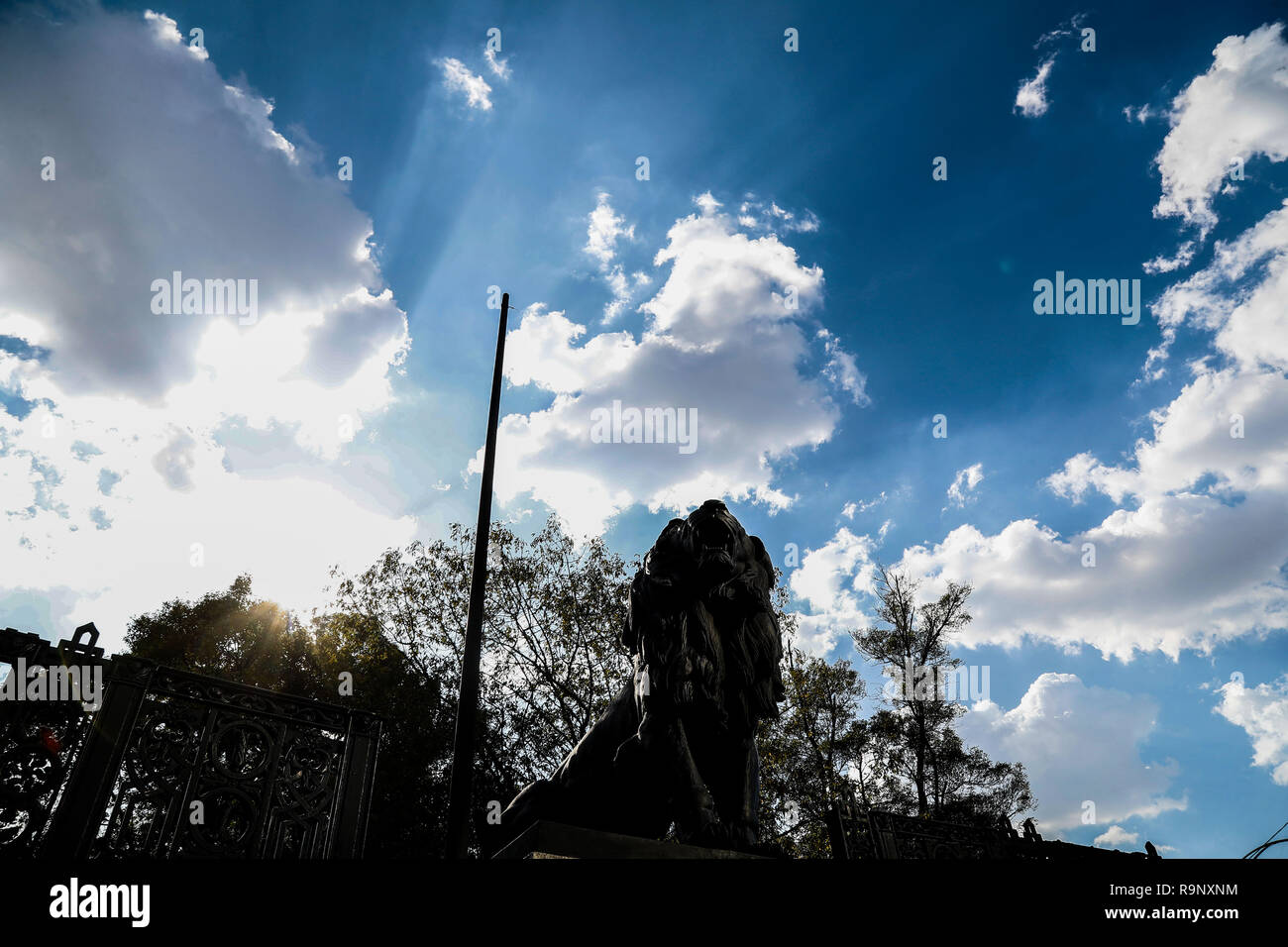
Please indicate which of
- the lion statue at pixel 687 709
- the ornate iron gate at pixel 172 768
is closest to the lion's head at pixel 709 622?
the lion statue at pixel 687 709

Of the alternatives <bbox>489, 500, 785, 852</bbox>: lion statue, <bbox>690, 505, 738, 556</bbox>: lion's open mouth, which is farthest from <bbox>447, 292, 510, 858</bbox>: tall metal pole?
<bbox>690, 505, 738, 556</bbox>: lion's open mouth

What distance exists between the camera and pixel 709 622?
4.09m

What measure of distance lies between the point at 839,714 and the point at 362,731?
56.4ft

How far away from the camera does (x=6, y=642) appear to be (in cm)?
390

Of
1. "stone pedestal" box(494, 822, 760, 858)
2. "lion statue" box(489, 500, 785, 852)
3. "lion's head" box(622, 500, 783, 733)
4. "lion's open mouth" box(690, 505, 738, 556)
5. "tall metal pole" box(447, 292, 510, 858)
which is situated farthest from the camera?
"tall metal pole" box(447, 292, 510, 858)

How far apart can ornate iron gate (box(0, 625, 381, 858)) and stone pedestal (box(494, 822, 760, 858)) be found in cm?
205

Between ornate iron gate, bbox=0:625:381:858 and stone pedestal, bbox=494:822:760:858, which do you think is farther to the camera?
ornate iron gate, bbox=0:625:381:858

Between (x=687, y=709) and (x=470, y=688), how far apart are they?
3.23m

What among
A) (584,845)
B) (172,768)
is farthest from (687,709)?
(172,768)

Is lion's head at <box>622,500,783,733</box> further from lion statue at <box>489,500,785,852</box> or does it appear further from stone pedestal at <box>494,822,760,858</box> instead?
stone pedestal at <box>494,822,760,858</box>

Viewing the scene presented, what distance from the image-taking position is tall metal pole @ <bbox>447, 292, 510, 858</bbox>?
559cm

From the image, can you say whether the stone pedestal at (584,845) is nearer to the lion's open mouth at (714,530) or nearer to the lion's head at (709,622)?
the lion's head at (709,622)
